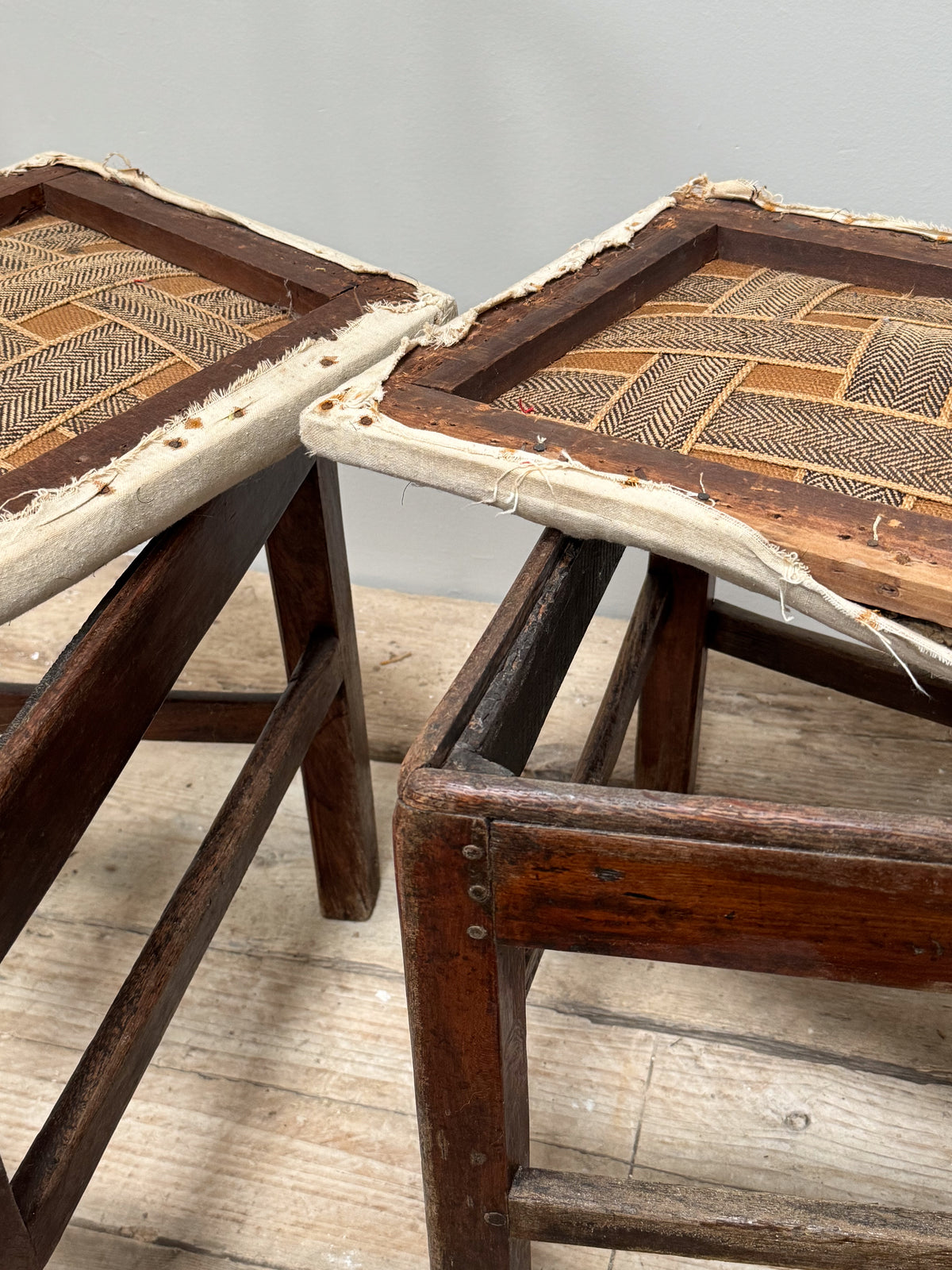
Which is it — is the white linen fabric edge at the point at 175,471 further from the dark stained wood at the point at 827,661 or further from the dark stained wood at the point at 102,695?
the dark stained wood at the point at 827,661

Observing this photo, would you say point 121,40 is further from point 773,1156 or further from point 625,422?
point 773,1156

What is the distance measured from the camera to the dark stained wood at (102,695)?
0.74 metres

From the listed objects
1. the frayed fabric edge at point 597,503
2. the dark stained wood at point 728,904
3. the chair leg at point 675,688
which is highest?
the frayed fabric edge at point 597,503

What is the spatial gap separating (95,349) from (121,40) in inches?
35.6

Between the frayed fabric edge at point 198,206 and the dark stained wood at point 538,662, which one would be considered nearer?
the dark stained wood at point 538,662

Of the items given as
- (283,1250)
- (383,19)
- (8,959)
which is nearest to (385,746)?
(8,959)

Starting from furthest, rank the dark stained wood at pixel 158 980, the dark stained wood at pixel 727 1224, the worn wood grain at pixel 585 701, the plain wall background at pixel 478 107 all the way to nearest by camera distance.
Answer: the worn wood grain at pixel 585 701, the plain wall background at pixel 478 107, the dark stained wood at pixel 158 980, the dark stained wood at pixel 727 1224

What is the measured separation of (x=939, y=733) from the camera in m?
1.52

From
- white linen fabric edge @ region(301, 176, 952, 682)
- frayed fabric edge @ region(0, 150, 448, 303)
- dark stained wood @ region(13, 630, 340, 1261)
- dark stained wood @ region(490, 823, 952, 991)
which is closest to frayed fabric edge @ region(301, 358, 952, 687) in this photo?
white linen fabric edge @ region(301, 176, 952, 682)

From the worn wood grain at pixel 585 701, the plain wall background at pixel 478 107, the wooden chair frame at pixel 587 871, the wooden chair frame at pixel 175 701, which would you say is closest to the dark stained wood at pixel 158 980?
the wooden chair frame at pixel 175 701

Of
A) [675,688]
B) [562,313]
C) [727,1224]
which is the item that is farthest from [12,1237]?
[675,688]

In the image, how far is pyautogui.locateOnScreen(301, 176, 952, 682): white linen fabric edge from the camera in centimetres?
66

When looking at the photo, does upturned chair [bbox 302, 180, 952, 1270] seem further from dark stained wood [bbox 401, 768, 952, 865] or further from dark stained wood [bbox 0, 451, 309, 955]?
dark stained wood [bbox 0, 451, 309, 955]

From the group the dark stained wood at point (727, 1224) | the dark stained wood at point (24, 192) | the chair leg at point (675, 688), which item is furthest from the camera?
the chair leg at point (675, 688)
